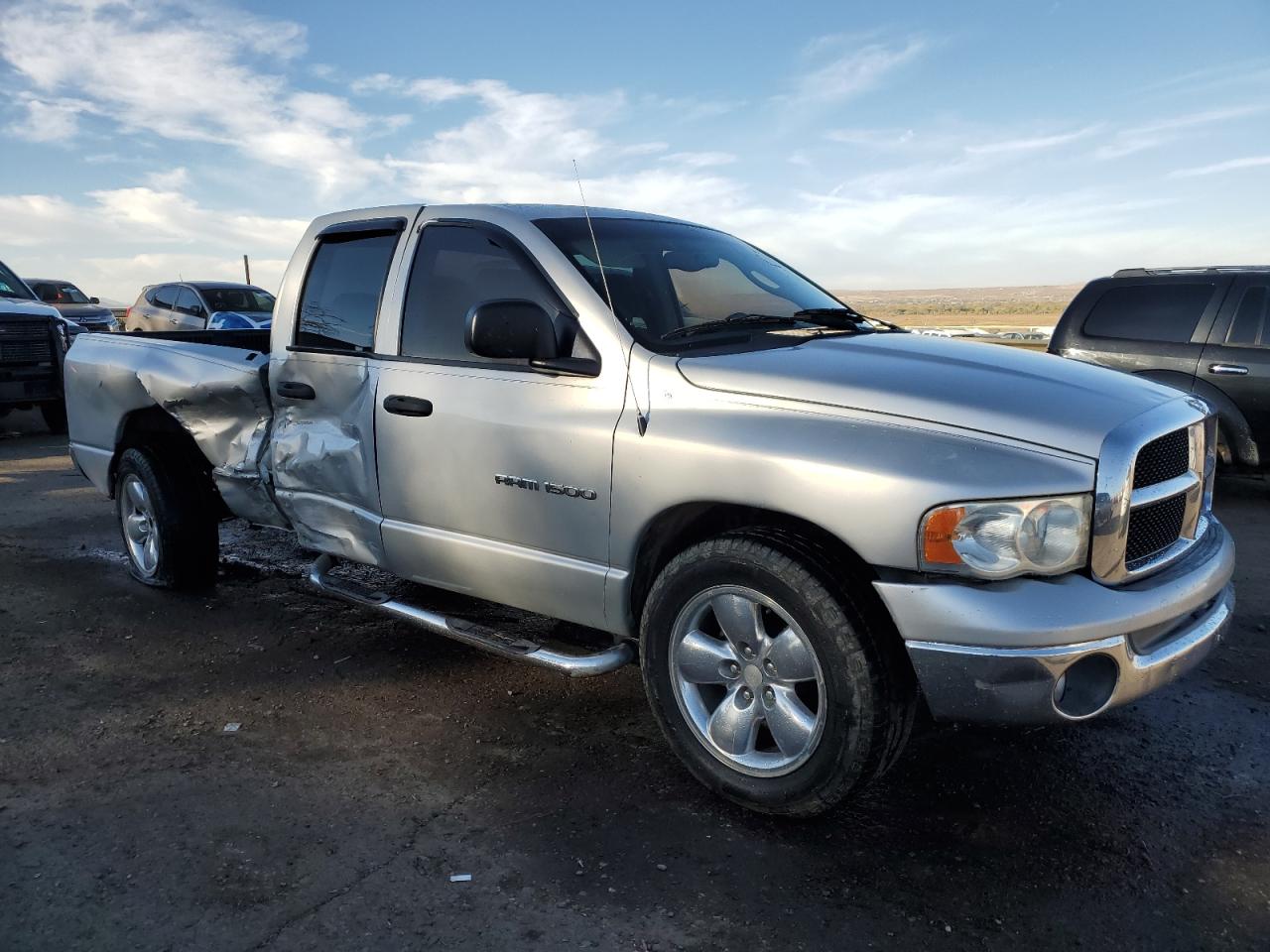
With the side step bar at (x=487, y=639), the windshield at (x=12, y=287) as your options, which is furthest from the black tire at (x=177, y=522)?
the windshield at (x=12, y=287)

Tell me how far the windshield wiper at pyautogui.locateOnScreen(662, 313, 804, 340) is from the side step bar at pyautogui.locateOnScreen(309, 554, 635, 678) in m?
1.10

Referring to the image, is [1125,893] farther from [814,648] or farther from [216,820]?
[216,820]

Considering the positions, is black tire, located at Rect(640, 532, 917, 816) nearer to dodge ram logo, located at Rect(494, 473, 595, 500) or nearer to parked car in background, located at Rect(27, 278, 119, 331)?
dodge ram logo, located at Rect(494, 473, 595, 500)

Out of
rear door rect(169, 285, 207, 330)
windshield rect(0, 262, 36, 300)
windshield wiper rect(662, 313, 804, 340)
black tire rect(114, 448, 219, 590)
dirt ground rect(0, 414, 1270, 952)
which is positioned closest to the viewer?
dirt ground rect(0, 414, 1270, 952)

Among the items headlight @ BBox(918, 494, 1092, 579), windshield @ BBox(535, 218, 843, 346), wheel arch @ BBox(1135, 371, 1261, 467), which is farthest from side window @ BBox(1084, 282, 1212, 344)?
headlight @ BBox(918, 494, 1092, 579)

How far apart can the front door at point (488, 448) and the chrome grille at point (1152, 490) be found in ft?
4.83

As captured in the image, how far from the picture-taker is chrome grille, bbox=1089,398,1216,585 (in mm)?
2605

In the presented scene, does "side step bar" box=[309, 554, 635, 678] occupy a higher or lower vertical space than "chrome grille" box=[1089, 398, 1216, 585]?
lower

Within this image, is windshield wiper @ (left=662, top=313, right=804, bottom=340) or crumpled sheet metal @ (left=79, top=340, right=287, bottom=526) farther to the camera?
crumpled sheet metal @ (left=79, top=340, right=287, bottom=526)

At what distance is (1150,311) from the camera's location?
26.8 ft

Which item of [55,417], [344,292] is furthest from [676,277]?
[55,417]

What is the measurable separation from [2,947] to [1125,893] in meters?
2.87

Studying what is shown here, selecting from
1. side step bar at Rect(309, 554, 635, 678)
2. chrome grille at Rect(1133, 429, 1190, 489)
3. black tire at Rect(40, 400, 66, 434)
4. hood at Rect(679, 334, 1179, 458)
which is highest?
hood at Rect(679, 334, 1179, 458)

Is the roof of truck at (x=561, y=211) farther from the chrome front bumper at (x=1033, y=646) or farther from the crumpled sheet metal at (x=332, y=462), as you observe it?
the chrome front bumper at (x=1033, y=646)
